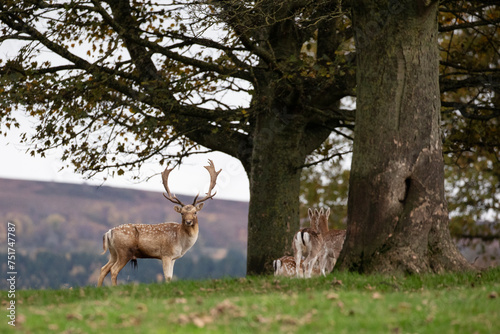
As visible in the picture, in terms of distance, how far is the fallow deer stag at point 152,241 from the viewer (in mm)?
14070

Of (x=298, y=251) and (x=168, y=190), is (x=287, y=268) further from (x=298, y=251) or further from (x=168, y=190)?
(x=168, y=190)

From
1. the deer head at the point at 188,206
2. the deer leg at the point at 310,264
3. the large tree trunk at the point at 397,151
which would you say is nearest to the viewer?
the large tree trunk at the point at 397,151

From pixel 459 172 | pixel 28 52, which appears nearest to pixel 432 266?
pixel 28 52

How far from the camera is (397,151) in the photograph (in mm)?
11609

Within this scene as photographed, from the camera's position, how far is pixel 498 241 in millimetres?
28062

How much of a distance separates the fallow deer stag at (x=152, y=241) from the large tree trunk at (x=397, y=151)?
12.0 feet

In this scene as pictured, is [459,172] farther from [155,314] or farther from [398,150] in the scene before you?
[155,314]

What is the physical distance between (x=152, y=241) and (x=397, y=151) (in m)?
5.35

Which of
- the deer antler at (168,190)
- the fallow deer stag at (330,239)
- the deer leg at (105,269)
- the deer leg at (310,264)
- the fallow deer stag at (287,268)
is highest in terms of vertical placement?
the deer antler at (168,190)

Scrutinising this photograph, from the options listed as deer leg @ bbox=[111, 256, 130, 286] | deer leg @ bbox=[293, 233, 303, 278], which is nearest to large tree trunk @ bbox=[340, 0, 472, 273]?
deer leg @ bbox=[293, 233, 303, 278]

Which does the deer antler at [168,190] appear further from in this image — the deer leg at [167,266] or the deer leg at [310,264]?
the deer leg at [310,264]

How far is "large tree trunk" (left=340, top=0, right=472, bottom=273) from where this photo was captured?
37.3ft

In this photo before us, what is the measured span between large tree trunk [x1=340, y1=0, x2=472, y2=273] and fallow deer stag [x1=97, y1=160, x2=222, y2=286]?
3.67 metres

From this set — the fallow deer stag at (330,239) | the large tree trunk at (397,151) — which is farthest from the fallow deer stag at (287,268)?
the large tree trunk at (397,151)
